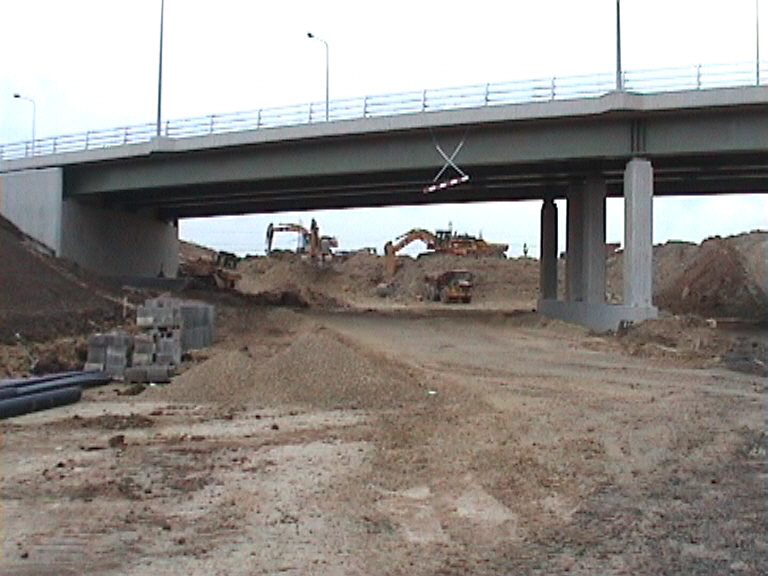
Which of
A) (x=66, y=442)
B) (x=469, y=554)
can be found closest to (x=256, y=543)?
(x=469, y=554)

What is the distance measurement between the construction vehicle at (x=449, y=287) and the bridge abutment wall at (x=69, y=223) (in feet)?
67.4

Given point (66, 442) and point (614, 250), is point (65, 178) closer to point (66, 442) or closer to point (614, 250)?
point (66, 442)

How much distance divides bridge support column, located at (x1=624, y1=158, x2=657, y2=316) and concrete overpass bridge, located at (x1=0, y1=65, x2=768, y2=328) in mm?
42

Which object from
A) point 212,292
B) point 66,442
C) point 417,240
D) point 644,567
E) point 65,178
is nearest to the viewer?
point 644,567

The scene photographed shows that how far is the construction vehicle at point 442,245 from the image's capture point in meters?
60.9

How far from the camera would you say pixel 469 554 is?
555 cm

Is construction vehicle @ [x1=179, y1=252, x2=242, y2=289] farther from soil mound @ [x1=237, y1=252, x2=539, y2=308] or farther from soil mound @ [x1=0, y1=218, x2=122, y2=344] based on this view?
soil mound @ [x1=0, y1=218, x2=122, y2=344]

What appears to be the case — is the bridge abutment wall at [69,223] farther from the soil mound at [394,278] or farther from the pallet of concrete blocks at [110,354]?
the pallet of concrete blocks at [110,354]

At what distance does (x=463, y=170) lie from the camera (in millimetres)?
31453

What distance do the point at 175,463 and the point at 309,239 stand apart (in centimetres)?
5659

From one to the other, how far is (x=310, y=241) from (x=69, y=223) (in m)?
29.5

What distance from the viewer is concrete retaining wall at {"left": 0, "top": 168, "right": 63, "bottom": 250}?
1379 inches

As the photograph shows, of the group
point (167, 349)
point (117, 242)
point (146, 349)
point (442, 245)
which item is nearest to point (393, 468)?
point (146, 349)

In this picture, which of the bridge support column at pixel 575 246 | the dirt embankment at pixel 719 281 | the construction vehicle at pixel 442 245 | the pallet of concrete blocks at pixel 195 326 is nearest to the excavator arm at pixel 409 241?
the construction vehicle at pixel 442 245
